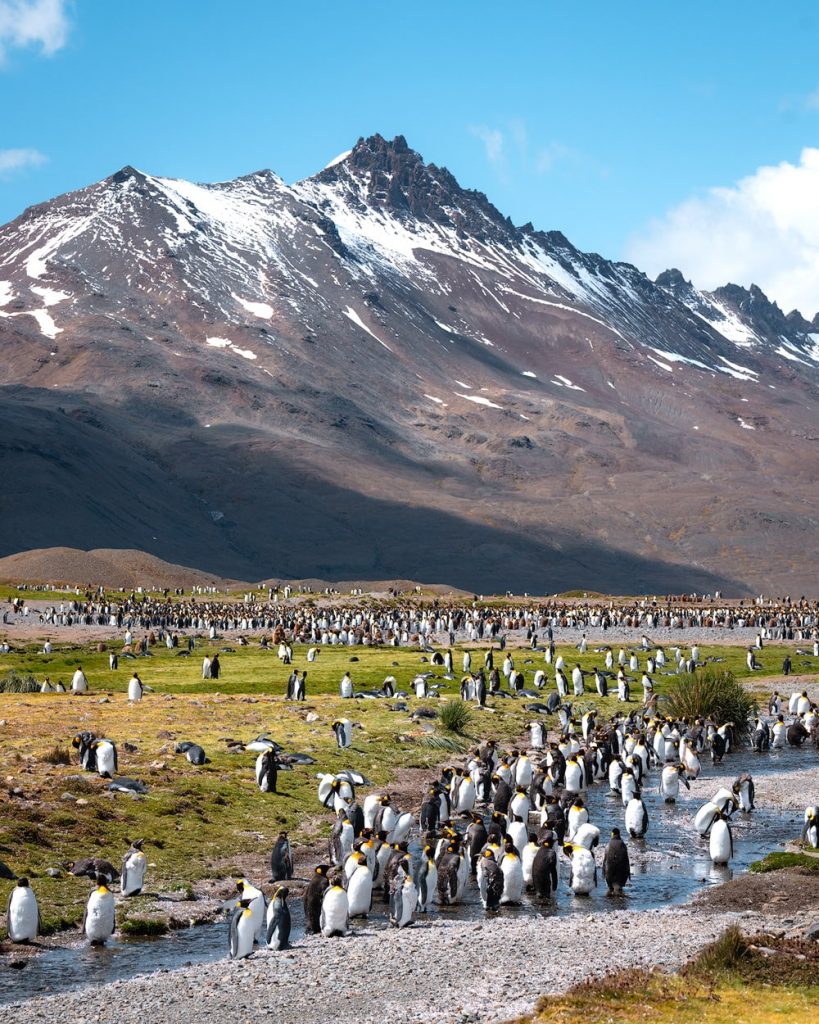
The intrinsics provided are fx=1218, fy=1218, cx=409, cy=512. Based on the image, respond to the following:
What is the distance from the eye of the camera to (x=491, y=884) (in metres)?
18.9

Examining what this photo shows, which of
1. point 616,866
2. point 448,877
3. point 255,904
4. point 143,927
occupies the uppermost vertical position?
point 255,904

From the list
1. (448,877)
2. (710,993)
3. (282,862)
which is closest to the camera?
(710,993)

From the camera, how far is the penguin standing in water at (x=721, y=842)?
21.4 meters

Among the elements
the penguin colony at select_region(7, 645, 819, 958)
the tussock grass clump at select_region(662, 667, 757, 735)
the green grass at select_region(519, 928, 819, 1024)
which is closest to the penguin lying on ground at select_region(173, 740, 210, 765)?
the penguin colony at select_region(7, 645, 819, 958)

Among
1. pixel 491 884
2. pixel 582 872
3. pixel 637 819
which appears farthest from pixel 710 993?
pixel 637 819

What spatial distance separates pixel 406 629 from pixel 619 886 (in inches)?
2039

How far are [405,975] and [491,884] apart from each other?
4199 millimetres

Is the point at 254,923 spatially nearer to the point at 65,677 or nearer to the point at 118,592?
the point at 65,677

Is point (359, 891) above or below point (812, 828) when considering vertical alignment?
below

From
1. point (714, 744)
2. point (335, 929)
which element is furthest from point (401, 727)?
point (335, 929)

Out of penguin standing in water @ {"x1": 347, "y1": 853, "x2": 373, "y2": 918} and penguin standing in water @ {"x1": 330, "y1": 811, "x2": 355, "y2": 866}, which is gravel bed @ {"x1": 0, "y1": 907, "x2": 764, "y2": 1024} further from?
penguin standing in water @ {"x1": 330, "y1": 811, "x2": 355, "y2": 866}

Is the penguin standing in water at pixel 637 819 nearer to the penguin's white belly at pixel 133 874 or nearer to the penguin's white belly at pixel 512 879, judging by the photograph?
the penguin's white belly at pixel 512 879

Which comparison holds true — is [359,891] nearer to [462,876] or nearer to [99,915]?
[462,876]

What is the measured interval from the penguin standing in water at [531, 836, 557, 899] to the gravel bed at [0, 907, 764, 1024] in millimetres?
1912
